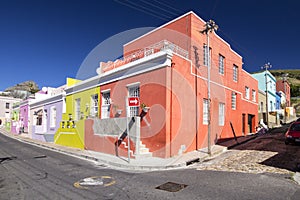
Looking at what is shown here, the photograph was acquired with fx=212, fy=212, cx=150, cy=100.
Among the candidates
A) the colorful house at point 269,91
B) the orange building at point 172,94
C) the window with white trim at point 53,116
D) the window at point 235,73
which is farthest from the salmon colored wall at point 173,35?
the colorful house at point 269,91

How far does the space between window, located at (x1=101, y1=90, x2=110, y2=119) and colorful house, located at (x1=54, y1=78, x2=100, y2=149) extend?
0.78m

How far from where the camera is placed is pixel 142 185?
20.4 feet

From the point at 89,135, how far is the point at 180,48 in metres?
8.46

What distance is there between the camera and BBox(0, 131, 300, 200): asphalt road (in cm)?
529

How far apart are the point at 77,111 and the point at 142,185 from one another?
47.1 ft

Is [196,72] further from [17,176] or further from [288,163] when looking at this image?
[17,176]

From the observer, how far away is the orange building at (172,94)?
11.2m

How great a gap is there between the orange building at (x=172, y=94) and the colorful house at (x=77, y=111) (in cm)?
120

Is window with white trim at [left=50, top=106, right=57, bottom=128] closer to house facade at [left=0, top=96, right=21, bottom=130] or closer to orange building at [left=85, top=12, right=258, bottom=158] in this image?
orange building at [left=85, top=12, right=258, bottom=158]

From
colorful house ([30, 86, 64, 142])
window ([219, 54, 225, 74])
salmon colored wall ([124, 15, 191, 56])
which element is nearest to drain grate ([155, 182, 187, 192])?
salmon colored wall ([124, 15, 191, 56])

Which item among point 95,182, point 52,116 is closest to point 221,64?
point 95,182

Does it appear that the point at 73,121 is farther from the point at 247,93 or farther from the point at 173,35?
the point at 247,93

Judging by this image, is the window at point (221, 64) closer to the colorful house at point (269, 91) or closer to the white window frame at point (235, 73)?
the white window frame at point (235, 73)

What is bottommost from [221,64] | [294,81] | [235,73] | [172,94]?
[172,94]
